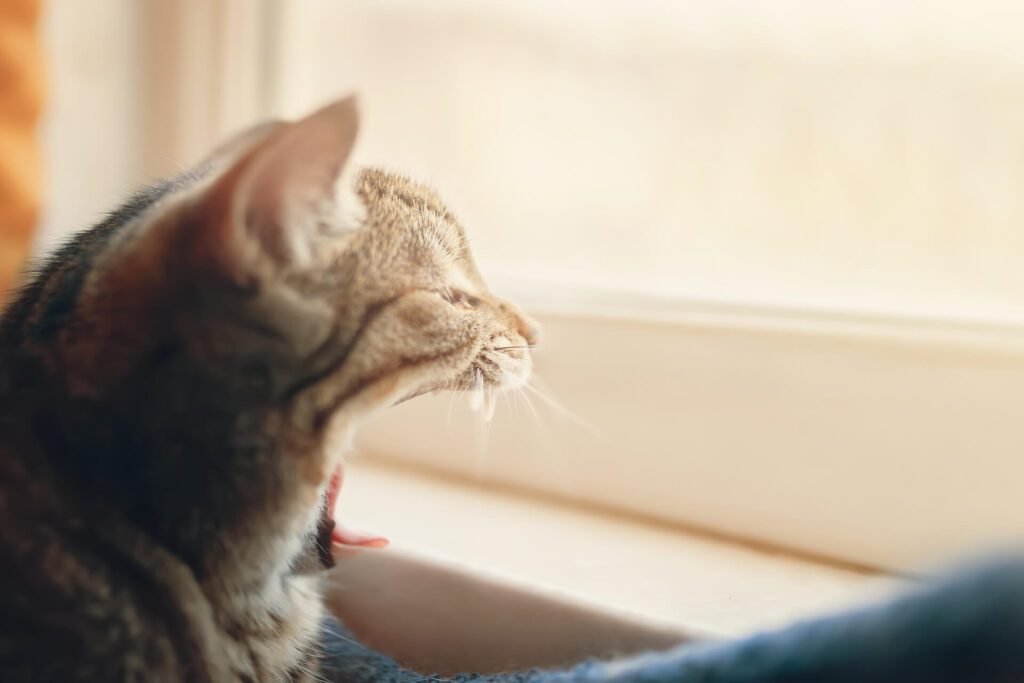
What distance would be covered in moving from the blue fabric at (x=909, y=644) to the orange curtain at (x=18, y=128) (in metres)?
0.87

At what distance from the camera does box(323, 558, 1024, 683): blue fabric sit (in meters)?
0.30

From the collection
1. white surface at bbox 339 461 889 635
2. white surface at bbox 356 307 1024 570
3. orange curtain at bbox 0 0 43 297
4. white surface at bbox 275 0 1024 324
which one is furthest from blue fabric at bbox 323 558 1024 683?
orange curtain at bbox 0 0 43 297

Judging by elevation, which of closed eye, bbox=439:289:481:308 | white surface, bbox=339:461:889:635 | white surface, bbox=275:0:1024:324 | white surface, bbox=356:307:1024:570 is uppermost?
white surface, bbox=275:0:1024:324


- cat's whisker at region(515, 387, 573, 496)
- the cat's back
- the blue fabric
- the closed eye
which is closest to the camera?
the blue fabric

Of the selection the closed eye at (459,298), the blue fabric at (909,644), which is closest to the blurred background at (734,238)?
the closed eye at (459,298)

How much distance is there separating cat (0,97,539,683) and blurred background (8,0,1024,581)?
181 millimetres

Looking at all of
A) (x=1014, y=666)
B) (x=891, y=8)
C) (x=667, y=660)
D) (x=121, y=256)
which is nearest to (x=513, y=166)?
(x=891, y=8)

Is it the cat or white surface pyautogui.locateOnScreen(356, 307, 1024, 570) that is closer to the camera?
the cat

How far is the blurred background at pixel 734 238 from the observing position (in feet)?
2.39

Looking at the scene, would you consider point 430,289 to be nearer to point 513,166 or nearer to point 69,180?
point 513,166

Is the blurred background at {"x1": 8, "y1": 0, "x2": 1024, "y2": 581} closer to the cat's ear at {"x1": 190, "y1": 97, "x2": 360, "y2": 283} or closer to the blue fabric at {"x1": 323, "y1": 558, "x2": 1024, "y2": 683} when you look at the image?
the cat's ear at {"x1": 190, "y1": 97, "x2": 360, "y2": 283}

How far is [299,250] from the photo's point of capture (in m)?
0.53

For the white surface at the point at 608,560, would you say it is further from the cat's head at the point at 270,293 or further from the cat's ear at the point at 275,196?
the cat's ear at the point at 275,196

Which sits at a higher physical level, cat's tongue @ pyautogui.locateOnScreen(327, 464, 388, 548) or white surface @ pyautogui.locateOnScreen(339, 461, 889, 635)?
cat's tongue @ pyautogui.locateOnScreen(327, 464, 388, 548)
